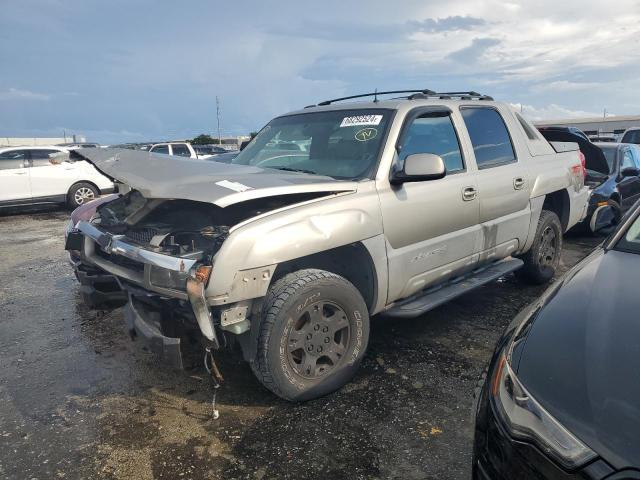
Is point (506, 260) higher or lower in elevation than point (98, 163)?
lower

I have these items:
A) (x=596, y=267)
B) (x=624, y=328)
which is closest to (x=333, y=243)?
(x=596, y=267)

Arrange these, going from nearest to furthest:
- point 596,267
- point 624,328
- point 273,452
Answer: point 624,328 → point 596,267 → point 273,452

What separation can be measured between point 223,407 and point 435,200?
2088mm

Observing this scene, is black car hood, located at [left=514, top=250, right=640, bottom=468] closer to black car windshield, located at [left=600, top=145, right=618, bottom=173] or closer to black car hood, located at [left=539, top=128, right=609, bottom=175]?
black car hood, located at [left=539, top=128, right=609, bottom=175]

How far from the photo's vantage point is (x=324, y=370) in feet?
10.5

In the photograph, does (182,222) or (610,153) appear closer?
(182,222)

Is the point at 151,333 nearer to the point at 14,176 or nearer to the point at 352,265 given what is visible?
the point at 352,265

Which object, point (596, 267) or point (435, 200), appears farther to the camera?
point (435, 200)

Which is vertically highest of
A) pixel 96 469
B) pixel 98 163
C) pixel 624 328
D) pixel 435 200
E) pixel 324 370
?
pixel 98 163

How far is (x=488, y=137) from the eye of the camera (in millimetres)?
4535

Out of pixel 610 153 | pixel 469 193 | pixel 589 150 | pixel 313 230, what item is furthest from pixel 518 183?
pixel 610 153

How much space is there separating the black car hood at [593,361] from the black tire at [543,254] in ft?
9.17

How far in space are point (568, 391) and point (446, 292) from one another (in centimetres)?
225

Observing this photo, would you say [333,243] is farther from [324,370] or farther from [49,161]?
[49,161]
